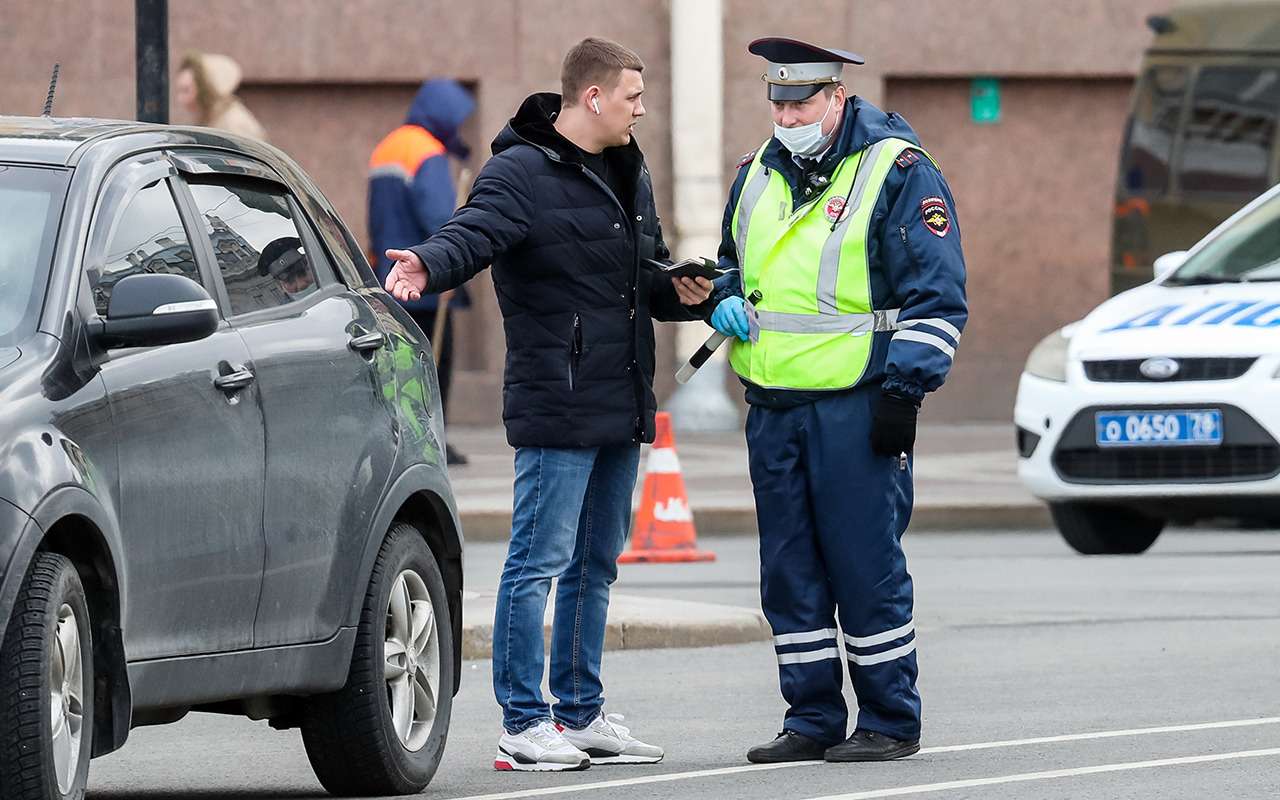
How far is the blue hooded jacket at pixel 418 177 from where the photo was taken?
50.5 feet

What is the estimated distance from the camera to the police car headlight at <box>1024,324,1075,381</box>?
12.5m

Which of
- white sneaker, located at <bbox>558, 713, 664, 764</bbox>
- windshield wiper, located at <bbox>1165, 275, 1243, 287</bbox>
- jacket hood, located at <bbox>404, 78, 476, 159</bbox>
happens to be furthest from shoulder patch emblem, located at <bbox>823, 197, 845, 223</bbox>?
jacket hood, located at <bbox>404, 78, 476, 159</bbox>

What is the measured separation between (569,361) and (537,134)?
611 mm

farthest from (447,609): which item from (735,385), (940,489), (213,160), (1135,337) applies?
(735,385)

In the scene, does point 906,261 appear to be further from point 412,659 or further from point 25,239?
point 25,239

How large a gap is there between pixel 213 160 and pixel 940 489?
964 cm

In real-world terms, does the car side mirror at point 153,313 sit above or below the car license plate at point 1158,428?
above

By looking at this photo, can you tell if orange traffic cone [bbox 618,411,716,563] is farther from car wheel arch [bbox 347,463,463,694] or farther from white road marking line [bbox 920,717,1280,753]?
car wheel arch [bbox 347,463,463,694]

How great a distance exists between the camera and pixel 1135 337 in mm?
12203

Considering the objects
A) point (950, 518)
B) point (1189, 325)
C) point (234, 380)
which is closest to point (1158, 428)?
point (1189, 325)

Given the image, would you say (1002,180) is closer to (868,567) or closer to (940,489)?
(940,489)

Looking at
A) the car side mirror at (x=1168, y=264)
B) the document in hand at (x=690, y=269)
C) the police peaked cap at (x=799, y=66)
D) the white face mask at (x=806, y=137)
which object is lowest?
the car side mirror at (x=1168, y=264)

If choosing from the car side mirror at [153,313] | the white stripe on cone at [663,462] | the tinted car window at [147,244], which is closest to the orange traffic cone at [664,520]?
the white stripe on cone at [663,462]

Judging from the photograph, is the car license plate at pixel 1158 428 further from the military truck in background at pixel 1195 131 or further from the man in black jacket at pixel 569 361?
the man in black jacket at pixel 569 361
